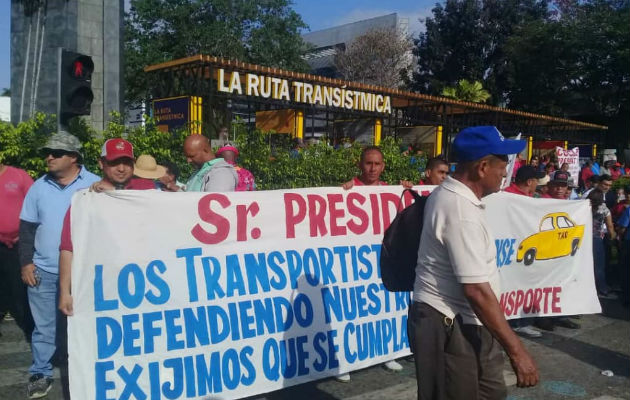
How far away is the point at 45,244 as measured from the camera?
12.7ft

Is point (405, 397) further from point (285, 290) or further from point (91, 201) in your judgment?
point (91, 201)

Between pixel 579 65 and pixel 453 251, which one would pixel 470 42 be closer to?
pixel 579 65

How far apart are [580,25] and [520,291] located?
29.6 metres

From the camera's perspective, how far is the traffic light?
244 inches

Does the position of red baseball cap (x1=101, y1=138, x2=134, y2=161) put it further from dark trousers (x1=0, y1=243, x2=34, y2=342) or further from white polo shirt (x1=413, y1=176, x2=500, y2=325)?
white polo shirt (x1=413, y1=176, x2=500, y2=325)

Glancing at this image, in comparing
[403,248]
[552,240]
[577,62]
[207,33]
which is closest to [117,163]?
[403,248]

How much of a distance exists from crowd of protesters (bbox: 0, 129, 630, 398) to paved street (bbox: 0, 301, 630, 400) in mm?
147

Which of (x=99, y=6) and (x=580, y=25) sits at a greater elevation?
(x=580, y=25)

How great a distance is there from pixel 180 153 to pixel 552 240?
178 inches

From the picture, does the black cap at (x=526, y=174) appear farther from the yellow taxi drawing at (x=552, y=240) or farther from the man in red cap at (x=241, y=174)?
the man in red cap at (x=241, y=174)

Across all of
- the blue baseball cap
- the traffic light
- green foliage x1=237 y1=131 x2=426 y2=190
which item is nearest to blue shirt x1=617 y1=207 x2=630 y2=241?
green foliage x1=237 y1=131 x2=426 y2=190

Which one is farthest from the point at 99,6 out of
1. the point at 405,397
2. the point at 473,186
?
the point at 473,186

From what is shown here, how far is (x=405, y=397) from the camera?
165 inches

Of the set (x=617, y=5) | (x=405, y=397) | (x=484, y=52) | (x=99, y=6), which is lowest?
(x=405, y=397)
